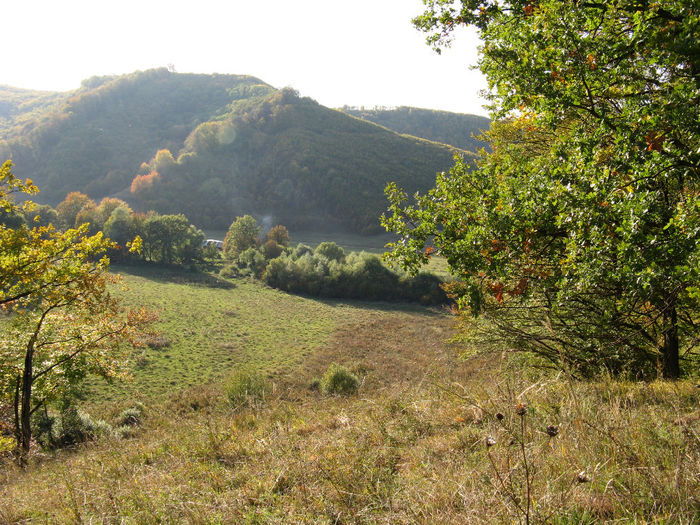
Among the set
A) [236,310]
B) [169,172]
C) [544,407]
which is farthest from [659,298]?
[169,172]

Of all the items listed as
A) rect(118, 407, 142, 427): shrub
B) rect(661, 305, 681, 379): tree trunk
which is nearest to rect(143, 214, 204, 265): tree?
rect(118, 407, 142, 427): shrub

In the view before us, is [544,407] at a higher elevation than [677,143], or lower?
lower

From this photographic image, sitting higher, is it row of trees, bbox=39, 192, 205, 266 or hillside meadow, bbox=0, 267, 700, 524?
hillside meadow, bbox=0, 267, 700, 524

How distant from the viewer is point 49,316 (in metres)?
12.6

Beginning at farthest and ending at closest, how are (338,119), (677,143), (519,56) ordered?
(338,119), (519,56), (677,143)

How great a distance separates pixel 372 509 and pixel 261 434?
261cm

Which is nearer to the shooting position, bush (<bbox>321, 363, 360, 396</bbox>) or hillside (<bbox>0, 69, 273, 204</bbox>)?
bush (<bbox>321, 363, 360, 396</bbox>)

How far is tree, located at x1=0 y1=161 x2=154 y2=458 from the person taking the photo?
952cm

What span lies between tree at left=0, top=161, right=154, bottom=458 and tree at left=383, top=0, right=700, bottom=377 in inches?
361

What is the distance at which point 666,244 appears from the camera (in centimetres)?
418

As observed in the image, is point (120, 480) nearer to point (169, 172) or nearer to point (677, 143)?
point (677, 143)

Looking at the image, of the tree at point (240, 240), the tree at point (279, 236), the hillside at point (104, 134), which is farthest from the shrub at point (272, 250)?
the hillside at point (104, 134)

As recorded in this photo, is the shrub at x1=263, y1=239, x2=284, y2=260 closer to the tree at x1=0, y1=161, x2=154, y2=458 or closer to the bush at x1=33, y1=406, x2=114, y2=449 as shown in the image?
the bush at x1=33, y1=406, x2=114, y2=449

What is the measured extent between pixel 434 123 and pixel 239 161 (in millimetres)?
101266
